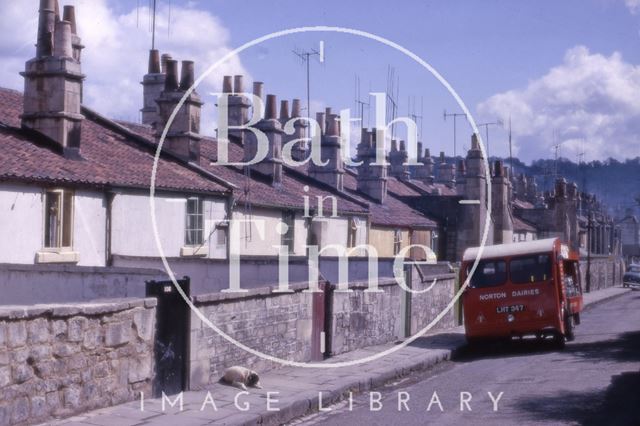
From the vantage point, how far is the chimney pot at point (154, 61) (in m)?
31.0

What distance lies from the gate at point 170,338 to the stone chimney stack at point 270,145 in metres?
19.8

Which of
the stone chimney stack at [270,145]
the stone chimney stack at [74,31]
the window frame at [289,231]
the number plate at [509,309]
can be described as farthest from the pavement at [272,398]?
the stone chimney stack at [270,145]

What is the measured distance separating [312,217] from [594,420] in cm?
2113

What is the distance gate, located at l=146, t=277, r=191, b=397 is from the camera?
1181 cm

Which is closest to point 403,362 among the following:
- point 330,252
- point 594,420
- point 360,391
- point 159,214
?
point 360,391

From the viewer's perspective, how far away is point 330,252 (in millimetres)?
31812

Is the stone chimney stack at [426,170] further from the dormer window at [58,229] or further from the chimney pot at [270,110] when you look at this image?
the dormer window at [58,229]

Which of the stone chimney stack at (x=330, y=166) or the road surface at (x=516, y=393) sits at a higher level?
the stone chimney stack at (x=330, y=166)

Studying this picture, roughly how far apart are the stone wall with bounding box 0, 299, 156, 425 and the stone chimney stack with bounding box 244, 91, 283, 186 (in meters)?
20.7

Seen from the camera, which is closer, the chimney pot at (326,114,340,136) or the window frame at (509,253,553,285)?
the window frame at (509,253,553,285)

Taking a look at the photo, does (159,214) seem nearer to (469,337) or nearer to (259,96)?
(469,337)

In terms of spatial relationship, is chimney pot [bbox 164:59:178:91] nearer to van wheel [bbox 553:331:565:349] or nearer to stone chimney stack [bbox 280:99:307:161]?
stone chimney stack [bbox 280:99:307:161]

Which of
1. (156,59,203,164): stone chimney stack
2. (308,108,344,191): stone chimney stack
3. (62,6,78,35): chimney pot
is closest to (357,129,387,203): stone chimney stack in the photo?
(308,108,344,191): stone chimney stack

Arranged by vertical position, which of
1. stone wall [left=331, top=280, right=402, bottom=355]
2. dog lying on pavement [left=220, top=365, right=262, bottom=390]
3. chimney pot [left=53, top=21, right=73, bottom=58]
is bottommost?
dog lying on pavement [left=220, top=365, right=262, bottom=390]
